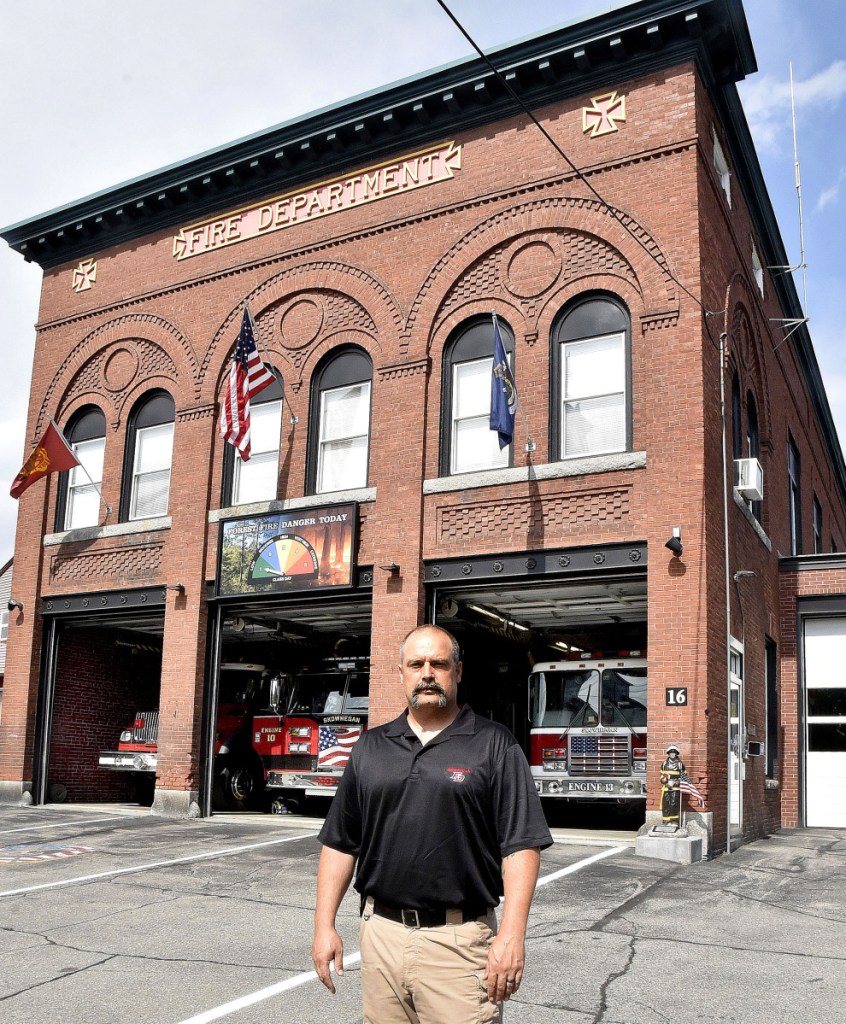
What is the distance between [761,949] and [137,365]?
52.2 ft

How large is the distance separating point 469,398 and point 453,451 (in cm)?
87

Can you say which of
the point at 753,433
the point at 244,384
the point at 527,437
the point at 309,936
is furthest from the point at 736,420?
the point at 309,936

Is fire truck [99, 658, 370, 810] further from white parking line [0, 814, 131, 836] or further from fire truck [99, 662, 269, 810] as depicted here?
white parking line [0, 814, 131, 836]

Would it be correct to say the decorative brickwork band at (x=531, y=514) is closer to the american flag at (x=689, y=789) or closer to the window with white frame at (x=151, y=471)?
the american flag at (x=689, y=789)

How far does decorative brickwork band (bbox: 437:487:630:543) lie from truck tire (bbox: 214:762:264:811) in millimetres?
6410

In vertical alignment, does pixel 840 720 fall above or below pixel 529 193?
below

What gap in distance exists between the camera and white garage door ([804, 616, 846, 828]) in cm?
1917

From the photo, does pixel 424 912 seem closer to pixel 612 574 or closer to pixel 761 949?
pixel 761 949

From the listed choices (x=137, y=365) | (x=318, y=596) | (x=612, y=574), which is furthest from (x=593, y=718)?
(x=137, y=365)

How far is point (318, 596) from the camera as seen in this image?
17.7 metres

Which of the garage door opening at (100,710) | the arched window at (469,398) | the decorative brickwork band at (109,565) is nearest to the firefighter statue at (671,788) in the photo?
the arched window at (469,398)

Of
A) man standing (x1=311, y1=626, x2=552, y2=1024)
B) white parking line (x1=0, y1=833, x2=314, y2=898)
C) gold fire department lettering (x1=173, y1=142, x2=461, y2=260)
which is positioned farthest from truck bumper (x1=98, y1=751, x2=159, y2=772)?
man standing (x1=311, y1=626, x2=552, y2=1024)

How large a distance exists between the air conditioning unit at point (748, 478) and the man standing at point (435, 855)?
12896 mm

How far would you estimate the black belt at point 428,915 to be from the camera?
3855 millimetres
